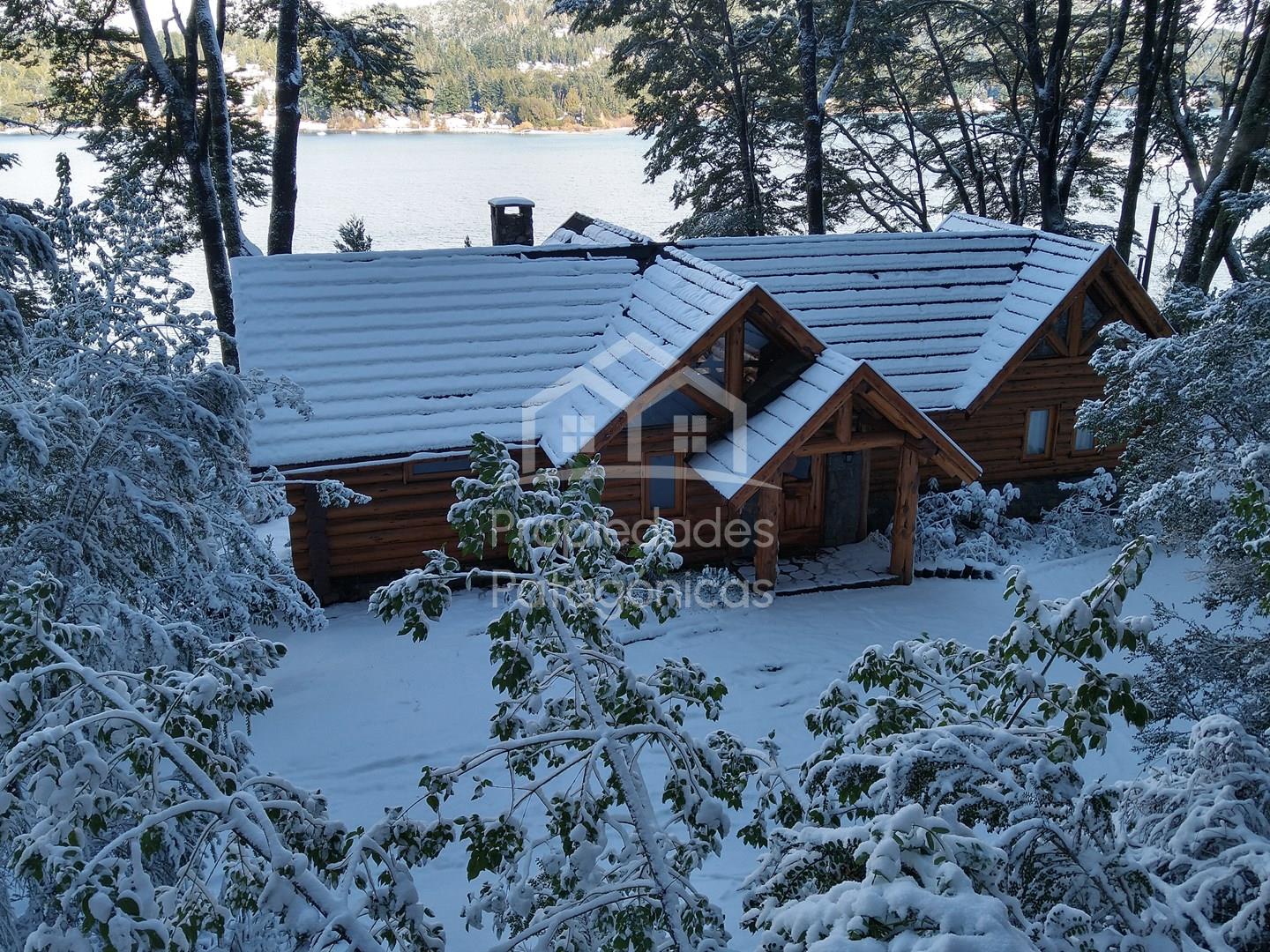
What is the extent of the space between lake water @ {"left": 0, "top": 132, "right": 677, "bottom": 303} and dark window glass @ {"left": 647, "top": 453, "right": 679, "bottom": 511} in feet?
53.7

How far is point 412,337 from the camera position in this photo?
14.6 metres

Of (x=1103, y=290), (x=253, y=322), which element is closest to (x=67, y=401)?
(x=253, y=322)

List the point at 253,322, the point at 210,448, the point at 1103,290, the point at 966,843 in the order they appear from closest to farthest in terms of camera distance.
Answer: the point at 966,843, the point at 210,448, the point at 253,322, the point at 1103,290

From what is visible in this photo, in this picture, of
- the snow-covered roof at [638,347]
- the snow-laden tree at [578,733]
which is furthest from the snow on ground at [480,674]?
the snow-laden tree at [578,733]

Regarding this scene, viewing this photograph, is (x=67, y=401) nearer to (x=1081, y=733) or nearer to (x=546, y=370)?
(x=1081, y=733)

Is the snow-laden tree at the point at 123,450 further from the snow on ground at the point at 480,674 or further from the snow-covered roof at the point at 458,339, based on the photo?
the snow-covered roof at the point at 458,339

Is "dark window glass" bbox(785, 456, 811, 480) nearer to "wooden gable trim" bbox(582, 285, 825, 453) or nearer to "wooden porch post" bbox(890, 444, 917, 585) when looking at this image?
"wooden porch post" bbox(890, 444, 917, 585)

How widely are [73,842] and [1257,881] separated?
5365 mm

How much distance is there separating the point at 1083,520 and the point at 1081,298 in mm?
3870

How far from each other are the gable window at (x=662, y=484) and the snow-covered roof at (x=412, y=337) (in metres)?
2.01

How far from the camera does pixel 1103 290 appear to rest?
1625cm

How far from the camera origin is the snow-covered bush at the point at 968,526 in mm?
14867

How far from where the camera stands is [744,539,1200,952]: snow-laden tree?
2.71 m

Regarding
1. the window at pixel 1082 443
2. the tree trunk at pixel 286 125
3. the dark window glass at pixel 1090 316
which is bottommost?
the window at pixel 1082 443
